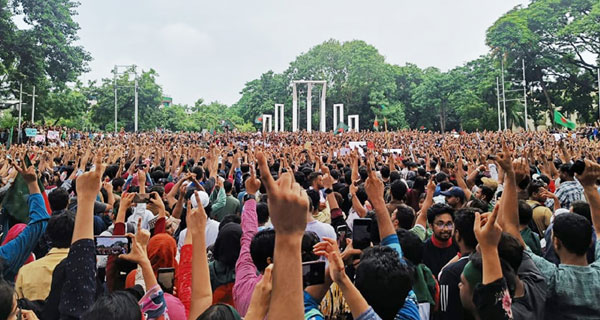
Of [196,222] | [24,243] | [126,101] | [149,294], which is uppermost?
[126,101]

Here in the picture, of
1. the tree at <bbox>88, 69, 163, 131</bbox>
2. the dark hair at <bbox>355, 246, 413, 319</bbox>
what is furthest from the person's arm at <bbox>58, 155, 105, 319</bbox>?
the tree at <bbox>88, 69, 163, 131</bbox>

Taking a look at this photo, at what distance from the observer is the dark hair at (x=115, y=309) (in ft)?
6.66

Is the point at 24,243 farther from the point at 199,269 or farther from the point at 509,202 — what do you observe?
the point at 509,202

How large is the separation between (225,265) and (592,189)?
263cm

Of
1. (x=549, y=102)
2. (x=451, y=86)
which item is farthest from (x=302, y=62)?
(x=549, y=102)

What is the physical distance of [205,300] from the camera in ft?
8.01

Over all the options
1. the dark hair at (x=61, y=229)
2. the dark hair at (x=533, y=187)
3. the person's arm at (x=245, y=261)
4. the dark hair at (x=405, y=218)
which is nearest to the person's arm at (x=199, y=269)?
the person's arm at (x=245, y=261)

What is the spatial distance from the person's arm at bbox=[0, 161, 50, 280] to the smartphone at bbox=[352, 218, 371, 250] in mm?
2161

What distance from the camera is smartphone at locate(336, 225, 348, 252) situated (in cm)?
460

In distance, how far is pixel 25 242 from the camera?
322 centimetres

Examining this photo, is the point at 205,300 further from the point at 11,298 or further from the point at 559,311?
the point at 559,311

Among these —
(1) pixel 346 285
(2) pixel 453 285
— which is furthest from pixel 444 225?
(1) pixel 346 285

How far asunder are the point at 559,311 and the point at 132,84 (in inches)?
2031

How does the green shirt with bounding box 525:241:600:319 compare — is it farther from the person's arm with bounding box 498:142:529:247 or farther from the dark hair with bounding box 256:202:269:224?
the dark hair with bounding box 256:202:269:224
